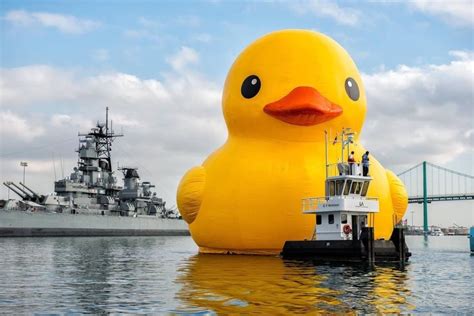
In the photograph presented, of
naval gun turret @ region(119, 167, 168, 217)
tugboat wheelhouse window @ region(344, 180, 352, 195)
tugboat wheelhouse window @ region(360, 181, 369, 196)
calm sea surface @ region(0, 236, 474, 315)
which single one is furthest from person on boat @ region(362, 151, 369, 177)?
naval gun turret @ region(119, 167, 168, 217)

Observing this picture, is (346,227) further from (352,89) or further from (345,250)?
(352,89)

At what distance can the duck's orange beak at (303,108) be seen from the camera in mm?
24636

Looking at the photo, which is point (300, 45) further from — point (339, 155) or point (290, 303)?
point (290, 303)

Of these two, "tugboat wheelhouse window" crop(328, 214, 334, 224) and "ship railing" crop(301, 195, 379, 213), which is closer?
"ship railing" crop(301, 195, 379, 213)

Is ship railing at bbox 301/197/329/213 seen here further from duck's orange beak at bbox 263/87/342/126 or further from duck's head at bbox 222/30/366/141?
duck's orange beak at bbox 263/87/342/126

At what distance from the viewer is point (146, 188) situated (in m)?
86.2

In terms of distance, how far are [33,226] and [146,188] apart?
24.7m

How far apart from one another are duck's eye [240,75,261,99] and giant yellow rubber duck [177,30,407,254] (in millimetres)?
42

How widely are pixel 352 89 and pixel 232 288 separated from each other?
13.6 metres

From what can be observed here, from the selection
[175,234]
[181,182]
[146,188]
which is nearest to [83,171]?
[146,188]

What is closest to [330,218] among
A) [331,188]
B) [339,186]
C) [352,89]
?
[331,188]

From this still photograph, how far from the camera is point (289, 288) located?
1585 centimetres

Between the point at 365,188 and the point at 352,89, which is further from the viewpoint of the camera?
the point at 352,89

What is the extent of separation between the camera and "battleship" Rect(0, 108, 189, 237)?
6372 centimetres
